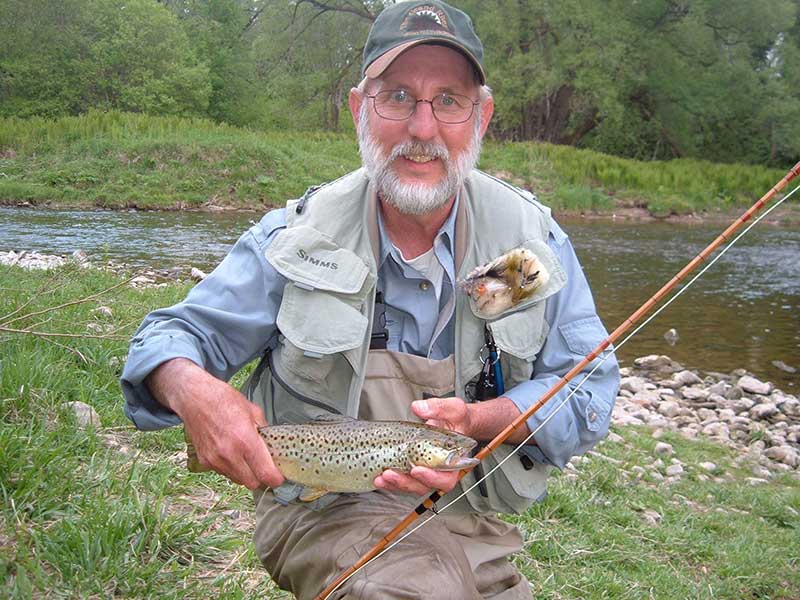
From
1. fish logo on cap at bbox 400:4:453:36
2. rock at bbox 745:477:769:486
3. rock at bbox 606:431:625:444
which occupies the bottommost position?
rock at bbox 745:477:769:486

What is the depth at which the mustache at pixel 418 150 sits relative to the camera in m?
2.75

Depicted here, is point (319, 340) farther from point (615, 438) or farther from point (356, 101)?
point (615, 438)

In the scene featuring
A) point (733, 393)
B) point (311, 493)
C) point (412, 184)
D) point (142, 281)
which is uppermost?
point (412, 184)

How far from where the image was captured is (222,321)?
8.19 ft

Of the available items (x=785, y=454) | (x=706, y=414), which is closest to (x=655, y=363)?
(x=706, y=414)

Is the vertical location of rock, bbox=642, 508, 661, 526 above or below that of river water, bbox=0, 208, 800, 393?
above

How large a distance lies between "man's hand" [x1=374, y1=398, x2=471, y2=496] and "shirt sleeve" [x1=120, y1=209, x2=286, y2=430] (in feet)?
1.96

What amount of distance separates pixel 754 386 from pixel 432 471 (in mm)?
7790

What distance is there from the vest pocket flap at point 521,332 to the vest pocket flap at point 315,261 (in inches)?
17.5

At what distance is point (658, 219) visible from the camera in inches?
947

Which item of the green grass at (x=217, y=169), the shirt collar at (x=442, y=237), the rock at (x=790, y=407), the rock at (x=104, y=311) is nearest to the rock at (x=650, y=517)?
the shirt collar at (x=442, y=237)

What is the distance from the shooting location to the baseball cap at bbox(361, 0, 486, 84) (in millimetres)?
2695

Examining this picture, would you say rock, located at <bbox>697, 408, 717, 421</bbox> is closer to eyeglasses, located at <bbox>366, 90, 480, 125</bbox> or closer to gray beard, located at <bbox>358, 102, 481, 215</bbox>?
gray beard, located at <bbox>358, 102, 481, 215</bbox>

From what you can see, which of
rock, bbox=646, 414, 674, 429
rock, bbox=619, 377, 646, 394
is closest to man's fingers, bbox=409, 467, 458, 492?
rock, bbox=646, 414, 674, 429
